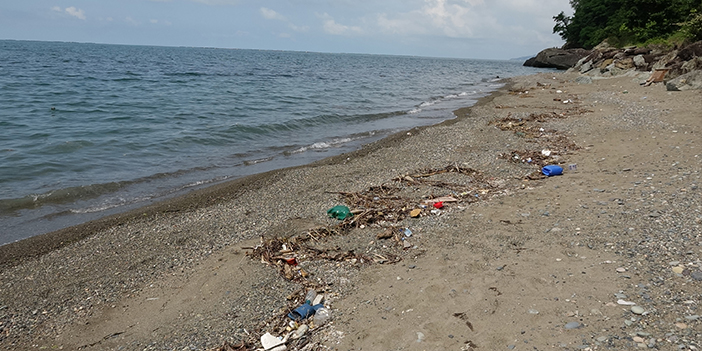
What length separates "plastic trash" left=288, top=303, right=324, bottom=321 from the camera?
14.7ft

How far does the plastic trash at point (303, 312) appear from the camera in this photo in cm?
448

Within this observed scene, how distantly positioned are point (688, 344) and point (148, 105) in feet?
77.5

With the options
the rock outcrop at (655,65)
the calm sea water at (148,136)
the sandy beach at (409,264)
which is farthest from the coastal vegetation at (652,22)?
the sandy beach at (409,264)

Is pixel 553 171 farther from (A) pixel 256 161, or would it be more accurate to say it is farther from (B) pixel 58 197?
(B) pixel 58 197

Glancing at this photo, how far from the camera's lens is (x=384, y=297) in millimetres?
4707

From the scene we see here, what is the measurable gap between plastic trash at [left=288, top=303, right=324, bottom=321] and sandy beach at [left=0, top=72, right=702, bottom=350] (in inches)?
6.9

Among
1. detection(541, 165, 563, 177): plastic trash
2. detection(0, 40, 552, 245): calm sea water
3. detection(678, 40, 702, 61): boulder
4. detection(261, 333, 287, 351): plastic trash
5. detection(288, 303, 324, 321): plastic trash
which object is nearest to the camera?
detection(261, 333, 287, 351): plastic trash

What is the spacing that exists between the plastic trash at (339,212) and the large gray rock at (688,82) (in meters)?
15.7

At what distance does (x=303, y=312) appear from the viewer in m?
4.50

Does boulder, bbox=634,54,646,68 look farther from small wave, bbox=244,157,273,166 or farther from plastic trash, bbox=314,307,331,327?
plastic trash, bbox=314,307,331,327

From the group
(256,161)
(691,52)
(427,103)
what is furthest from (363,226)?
(427,103)

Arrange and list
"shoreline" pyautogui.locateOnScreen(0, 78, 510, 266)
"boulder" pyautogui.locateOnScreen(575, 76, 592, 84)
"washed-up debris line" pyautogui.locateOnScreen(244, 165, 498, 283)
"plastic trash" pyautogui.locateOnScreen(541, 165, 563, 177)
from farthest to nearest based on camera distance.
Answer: "boulder" pyautogui.locateOnScreen(575, 76, 592, 84) < "plastic trash" pyautogui.locateOnScreen(541, 165, 563, 177) < "shoreline" pyautogui.locateOnScreen(0, 78, 510, 266) < "washed-up debris line" pyautogui.locateOnScreen(244, 165, 498, 283)

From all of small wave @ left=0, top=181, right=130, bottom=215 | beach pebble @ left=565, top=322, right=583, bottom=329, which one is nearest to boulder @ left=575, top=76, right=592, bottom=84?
small wave @ left=0, top=181, right=130, bottom=215

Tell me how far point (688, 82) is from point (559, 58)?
5444 centimetres
